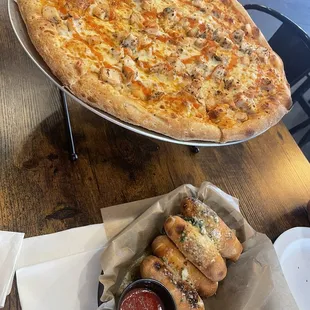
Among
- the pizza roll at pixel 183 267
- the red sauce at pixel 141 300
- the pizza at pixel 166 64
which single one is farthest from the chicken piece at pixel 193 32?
the red sauce at pixel 141 300

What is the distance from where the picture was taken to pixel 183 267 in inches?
33.1

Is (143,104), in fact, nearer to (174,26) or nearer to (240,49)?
(174,26)

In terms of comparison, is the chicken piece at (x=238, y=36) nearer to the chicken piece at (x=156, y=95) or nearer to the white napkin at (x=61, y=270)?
the chicken piece at (x=156, y=95)

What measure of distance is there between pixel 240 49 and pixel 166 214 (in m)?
0.71

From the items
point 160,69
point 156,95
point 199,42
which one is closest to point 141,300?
point 156,95

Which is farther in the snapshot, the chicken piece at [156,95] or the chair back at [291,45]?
the chair back at [291,45]

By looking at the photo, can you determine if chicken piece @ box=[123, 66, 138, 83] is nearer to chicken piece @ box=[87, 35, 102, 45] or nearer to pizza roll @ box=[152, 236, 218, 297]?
chicken piece @ box=[87, 35, 102, 45]

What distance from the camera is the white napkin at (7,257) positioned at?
77 centimetres

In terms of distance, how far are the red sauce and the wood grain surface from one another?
9.6 inches

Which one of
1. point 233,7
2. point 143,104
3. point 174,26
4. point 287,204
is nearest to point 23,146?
point 143,104

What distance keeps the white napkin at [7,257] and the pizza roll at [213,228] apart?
376 mm

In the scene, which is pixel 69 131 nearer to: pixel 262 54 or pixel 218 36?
pixel 218 36

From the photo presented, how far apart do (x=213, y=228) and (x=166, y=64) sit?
1.68 ft

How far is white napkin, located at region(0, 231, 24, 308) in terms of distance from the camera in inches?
30.5
